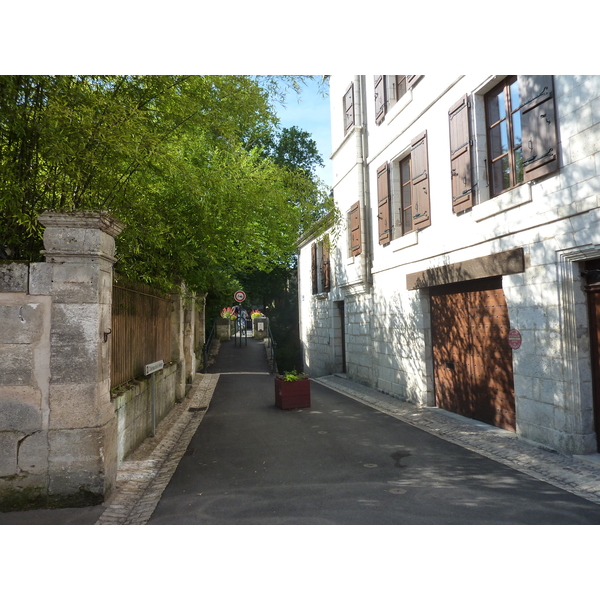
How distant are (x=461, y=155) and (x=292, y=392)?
5.28 meters

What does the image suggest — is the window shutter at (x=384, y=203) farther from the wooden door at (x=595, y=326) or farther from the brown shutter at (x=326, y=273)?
the wooden door at (x=595, y=326)

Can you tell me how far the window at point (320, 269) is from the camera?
54.0ft

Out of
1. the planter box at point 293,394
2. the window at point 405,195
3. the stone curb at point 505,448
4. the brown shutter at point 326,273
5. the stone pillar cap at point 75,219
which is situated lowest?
the stone curb at point 505,448

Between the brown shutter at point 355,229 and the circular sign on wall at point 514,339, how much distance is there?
20.3 feet

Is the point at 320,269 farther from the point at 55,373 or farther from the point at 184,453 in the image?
the point at 55,373

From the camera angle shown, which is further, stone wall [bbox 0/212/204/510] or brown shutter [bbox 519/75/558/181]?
brown shutter [bbox 519/75/558/181]

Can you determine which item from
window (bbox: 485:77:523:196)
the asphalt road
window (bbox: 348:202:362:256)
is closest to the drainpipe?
window (bbox: 348:202:362:256)

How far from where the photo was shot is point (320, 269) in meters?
17.5

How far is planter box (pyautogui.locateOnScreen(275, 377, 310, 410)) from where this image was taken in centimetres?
928

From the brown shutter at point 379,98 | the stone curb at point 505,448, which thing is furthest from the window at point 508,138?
the stone curb at point 505,448

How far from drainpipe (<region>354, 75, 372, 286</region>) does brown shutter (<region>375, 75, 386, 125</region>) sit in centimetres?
98

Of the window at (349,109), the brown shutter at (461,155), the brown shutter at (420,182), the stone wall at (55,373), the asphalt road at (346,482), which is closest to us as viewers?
the asphalt road at (346,482)

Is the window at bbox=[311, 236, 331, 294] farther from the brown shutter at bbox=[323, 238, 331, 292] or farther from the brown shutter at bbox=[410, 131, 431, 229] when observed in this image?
the brown shutter at bbox=[410, 131, 431, 229]

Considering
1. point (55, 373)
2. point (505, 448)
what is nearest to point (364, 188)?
point (505, 448)
